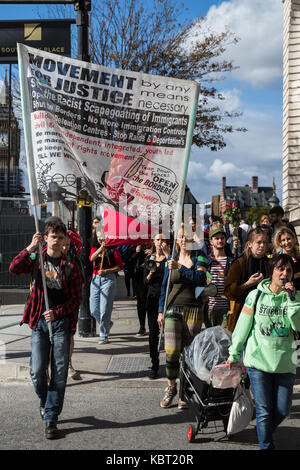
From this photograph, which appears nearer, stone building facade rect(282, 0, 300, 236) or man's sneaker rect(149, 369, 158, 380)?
man's sneaker rect(149, 369, 158, 380)

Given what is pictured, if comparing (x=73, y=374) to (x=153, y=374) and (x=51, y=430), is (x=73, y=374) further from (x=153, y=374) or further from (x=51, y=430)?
(x=51, y=430)

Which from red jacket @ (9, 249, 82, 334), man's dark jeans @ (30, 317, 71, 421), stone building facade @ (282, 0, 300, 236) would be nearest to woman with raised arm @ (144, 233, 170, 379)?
red jacket @ (9, 249, 82, 334)

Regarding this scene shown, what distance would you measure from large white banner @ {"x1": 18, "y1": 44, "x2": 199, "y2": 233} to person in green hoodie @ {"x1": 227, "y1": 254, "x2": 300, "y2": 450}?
2.08 m

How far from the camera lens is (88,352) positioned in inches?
317

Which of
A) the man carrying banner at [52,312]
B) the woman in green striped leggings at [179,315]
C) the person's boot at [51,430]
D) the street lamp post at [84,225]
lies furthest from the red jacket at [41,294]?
the street lamp post at [84,225]

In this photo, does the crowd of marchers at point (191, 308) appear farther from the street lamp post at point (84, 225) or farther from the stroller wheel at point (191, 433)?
the street lamp post at point (84, 225)

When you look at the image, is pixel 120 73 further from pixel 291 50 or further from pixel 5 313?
pixel 291 50

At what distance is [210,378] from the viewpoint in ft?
15.1

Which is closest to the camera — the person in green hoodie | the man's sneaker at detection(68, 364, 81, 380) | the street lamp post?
the person in green hoodie

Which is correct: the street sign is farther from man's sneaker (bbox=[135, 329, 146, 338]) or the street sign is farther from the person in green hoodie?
the person in green hoodie

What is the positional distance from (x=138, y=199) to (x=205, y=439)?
104 inches

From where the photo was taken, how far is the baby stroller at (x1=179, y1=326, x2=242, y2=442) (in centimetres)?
456

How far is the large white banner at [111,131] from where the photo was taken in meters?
6.02
